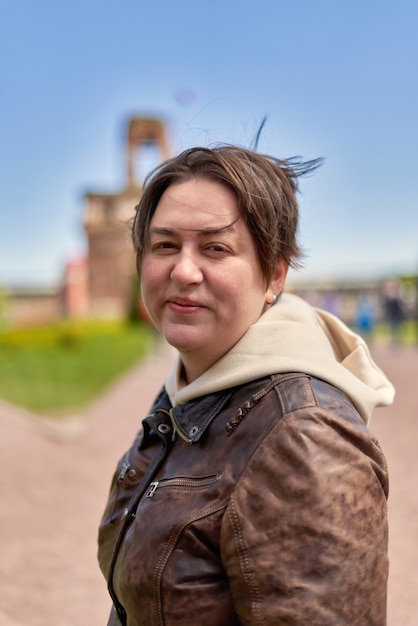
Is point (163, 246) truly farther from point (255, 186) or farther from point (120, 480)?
point (120, 480)

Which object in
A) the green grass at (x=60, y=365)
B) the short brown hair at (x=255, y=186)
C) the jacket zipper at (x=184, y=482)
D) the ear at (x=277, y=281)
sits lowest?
the green grass at (x=60, y=365)

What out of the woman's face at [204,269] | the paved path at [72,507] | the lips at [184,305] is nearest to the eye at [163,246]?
the woman's face at [204,269]

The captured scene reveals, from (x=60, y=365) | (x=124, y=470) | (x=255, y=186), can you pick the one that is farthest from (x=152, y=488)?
(x=60, y=365)

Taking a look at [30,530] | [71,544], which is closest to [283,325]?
[71,544]

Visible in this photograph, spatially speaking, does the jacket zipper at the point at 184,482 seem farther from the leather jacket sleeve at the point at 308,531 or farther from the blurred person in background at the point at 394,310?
the blurred person in background at the point at 394,310

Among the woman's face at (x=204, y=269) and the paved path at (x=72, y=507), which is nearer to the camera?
the woman's face at (x=204, y=269)

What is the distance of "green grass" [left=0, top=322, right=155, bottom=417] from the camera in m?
12.1

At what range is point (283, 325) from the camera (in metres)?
1.57

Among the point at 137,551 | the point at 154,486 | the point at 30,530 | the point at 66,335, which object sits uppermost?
the point at 154,486

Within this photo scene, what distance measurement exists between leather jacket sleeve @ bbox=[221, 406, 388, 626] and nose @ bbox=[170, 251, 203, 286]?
0.39 m

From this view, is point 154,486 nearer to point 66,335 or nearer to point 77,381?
point 77,381

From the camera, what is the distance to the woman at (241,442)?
1273 mm

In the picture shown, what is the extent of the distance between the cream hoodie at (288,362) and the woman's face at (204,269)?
5cm

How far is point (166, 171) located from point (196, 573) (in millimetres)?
892
